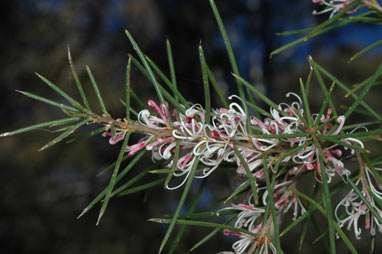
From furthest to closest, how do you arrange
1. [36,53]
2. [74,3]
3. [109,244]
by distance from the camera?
1. [74,3]
2. [36,53]
3. [109,244]

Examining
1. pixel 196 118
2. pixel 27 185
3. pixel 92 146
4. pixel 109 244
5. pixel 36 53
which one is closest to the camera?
pixel 196 118

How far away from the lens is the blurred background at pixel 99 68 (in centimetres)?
168

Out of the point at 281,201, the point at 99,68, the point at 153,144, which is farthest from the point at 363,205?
the point at 99,68

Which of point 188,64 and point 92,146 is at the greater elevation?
point 188,64

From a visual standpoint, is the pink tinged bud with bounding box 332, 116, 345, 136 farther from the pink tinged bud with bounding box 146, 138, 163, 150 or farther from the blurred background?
the blurred background

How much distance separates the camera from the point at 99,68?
154 cm

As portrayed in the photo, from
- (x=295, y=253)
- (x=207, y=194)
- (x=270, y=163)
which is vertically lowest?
(x=295, y=253)

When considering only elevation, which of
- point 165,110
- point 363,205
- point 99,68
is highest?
point 165,110

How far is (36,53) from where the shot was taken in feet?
6.67

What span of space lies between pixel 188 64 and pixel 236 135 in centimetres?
166

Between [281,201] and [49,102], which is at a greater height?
[49,102]

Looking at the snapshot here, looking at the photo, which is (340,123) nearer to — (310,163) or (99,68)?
(310,163)

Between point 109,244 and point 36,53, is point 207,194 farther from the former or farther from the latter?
point 36,53

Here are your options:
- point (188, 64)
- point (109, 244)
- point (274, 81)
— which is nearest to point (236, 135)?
point (109, 244)
